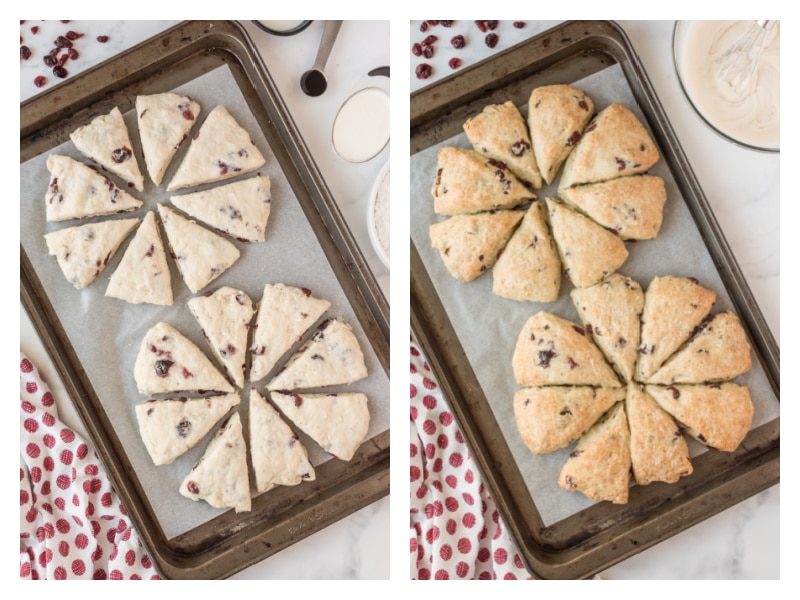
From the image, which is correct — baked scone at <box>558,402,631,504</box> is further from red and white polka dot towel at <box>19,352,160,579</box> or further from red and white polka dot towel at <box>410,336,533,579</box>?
red and white polka dot towel at <box>19,352,160,579</box>

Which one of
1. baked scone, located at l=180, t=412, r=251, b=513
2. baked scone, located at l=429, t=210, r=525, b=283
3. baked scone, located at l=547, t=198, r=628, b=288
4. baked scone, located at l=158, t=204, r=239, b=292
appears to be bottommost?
baked scone, located at l=180, t=412, r=251, b=513

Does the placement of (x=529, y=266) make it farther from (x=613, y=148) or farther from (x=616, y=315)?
(x=613, y=148)

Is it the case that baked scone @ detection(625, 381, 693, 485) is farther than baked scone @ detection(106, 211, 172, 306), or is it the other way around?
baked scone @ detection(106, 211, 172, 306)

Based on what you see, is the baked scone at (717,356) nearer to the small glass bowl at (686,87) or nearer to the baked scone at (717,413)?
the baked scone at (717,413)

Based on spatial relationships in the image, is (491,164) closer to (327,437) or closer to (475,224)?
(475,224)

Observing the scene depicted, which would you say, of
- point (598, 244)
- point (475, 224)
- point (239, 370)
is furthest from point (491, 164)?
point (239, 370)

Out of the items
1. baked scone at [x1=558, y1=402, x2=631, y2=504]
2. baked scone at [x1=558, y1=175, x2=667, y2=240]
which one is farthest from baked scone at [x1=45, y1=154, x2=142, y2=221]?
baked scone at [x1=558, y1=402, x2=631, y2=504]

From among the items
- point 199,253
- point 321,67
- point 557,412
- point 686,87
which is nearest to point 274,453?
point 199,253
